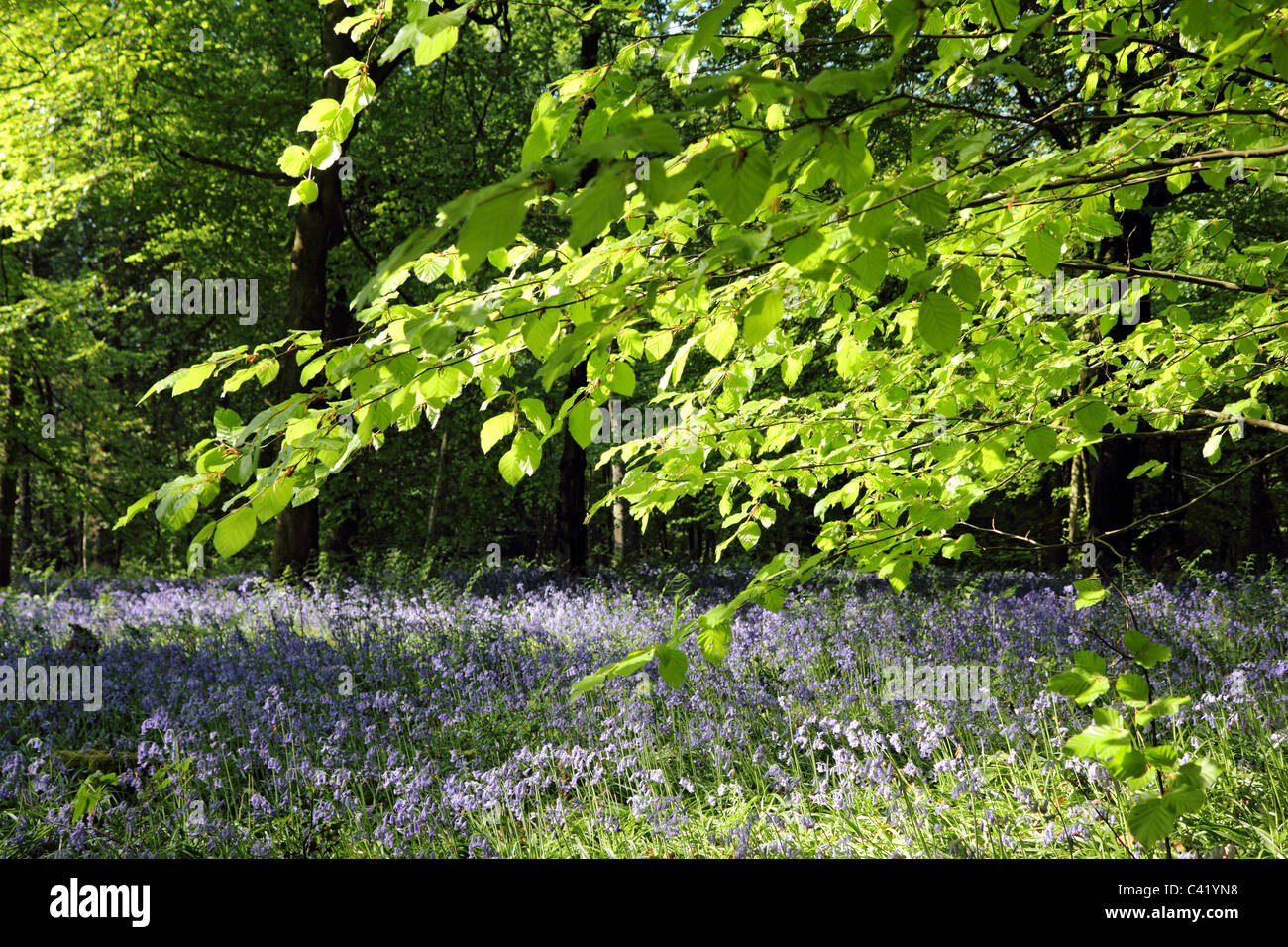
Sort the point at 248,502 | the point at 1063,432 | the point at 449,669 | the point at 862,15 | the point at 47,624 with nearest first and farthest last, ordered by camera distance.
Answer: the point at 248,502, the point at 862,15, the point at 1063,432, the point at 449,669, the point at 47,624

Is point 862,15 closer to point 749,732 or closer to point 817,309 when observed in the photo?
point 817,309

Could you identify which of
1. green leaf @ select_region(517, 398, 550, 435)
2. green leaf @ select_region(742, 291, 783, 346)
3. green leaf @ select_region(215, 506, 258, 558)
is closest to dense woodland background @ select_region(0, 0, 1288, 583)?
green leaf @ select_region(742, 291, 783, 346)

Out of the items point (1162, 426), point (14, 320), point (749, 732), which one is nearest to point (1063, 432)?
point (1162, 426)

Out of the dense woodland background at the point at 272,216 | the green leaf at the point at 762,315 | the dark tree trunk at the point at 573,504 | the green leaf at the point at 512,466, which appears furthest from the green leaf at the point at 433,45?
the dark tree trunk at the point at 573,504

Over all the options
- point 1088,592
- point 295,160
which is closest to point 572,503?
point 1088,592

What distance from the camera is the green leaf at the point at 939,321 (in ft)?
5.80

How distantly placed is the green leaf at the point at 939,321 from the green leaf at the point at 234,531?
148cm

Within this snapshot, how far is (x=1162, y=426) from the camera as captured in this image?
3094mm

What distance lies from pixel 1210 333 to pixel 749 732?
3.09m

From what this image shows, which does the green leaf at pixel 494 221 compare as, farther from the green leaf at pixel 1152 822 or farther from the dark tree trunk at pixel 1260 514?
the dark tree trunk at pixel 1260 514

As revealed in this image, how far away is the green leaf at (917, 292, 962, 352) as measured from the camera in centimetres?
177

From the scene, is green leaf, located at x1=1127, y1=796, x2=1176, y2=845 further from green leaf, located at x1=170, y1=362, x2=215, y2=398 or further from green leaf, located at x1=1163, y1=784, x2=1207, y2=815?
green leaf, located at x1=170, y1=362, x2=215, y2=398

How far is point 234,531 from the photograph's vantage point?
162 centimetres

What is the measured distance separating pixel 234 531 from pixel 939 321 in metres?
1.56
